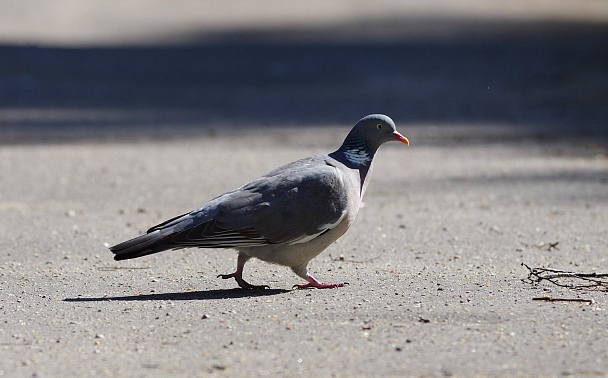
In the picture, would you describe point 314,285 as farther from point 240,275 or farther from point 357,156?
point 357,156

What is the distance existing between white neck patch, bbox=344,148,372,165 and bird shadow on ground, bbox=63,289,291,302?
0.92m

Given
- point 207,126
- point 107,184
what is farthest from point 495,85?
point 107,184

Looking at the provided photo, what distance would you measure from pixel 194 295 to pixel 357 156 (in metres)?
1.34

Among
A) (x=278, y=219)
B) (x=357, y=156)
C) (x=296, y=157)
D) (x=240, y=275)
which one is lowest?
(x=240, y=275)

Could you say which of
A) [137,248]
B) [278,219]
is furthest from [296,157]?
[137,248]

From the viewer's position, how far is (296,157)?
12.4m

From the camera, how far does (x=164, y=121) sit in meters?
16.0

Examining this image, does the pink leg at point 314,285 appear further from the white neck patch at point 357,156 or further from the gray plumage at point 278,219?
the white neck patch at point 357,156

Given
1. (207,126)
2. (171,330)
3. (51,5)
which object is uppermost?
(51,5)

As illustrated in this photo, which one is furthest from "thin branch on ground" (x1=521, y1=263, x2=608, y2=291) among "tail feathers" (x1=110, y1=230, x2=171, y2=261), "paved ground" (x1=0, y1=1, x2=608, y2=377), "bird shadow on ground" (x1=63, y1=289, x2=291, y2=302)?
"tail feathers" (x1=110, y1=230, x2=171, y2=261)

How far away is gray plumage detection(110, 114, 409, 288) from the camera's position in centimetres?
623

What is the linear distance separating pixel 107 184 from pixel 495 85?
32.9 feet

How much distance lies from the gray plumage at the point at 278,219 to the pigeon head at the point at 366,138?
0.14m

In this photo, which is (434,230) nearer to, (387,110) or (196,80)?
(387,110)
